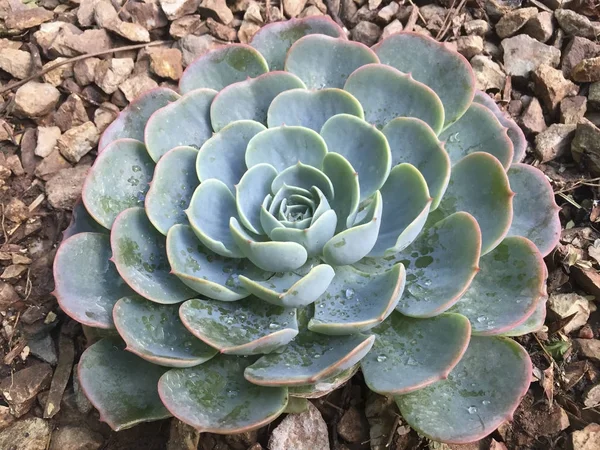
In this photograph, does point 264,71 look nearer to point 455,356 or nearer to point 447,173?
point 447,173

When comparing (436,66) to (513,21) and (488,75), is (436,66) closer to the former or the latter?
(488,75)

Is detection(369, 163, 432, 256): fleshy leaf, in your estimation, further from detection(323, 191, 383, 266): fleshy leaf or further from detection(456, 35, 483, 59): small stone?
detection(456, 35, 483, 59): small stone

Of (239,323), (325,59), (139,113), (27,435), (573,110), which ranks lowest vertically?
(27,435)

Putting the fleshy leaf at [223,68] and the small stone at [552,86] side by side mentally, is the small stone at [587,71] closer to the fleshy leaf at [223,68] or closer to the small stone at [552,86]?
the small stone at [552,86]

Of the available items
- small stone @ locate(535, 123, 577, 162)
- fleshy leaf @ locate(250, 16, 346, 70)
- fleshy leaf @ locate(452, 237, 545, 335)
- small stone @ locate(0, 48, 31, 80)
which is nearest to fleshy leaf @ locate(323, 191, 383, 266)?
fleshy leaf @ locate(452, 237, 545, 335)

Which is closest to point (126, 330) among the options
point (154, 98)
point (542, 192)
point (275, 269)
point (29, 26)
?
point (275, 269)

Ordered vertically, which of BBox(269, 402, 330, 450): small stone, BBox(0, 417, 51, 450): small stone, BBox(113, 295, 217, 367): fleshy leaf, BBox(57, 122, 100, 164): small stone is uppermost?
BBox(113, 295, 217, 367): fleshy leaf

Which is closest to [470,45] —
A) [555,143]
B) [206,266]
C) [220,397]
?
[555,143]
